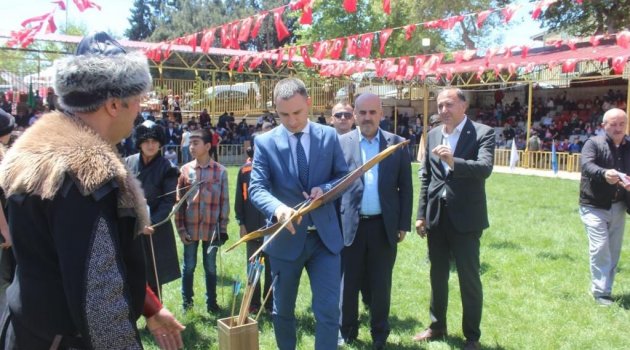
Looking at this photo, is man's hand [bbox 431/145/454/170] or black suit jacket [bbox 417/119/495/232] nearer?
man's hand [bbox 431/145/454/170]

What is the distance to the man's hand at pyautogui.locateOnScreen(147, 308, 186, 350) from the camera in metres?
2.14

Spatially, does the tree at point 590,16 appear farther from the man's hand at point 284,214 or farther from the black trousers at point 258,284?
the man's hand at point 284,214

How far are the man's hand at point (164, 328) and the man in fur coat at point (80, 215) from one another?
163mm

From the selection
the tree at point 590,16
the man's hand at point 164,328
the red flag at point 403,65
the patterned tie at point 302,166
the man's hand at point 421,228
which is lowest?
the man's hand at point 421,228

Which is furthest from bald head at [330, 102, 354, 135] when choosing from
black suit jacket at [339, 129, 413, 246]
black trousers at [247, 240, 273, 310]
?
black trousers at [247, 240, 273, 310]

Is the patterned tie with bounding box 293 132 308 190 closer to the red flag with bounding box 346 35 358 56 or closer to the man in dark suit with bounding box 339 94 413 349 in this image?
the man in dark suit with bounding box 339 94 413 349

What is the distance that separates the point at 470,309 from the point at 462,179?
3.32 ft

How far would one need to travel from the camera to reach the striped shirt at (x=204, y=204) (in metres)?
5.25

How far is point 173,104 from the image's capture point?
23906 millimetres

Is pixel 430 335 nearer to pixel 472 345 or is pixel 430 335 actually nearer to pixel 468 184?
pixel 472 345

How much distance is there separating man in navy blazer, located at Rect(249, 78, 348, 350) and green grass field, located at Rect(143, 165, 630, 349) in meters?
1.04

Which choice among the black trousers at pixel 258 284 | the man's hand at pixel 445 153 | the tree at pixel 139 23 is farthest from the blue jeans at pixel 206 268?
the tree at pixel 139 23

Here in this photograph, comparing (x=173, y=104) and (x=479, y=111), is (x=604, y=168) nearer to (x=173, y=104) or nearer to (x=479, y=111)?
(x=173, y=104)

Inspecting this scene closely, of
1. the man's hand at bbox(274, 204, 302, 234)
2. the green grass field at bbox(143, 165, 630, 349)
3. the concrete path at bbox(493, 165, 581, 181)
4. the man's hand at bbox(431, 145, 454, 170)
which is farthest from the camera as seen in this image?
the concrete path at bbox(493, 165, 581, 181)
